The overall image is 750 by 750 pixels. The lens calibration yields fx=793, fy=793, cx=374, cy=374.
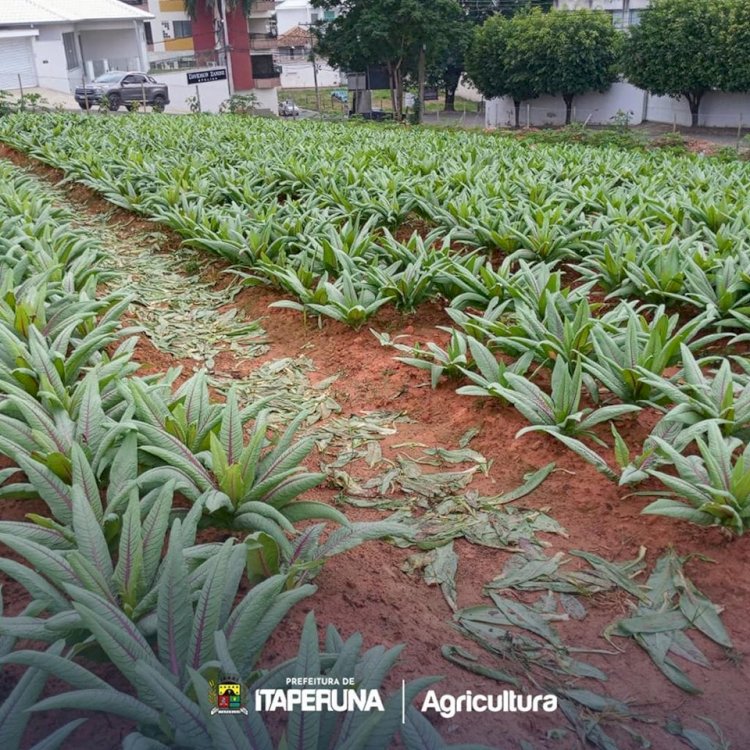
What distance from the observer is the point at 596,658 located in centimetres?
211

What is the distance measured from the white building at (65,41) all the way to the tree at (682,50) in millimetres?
25102

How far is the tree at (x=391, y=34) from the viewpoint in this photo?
34094 mm

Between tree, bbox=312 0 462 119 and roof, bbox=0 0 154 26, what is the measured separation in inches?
428

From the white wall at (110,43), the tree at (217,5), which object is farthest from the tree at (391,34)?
the white wall at (110,43)

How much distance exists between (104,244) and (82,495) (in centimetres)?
580

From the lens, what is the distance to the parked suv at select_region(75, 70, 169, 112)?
32.4 m

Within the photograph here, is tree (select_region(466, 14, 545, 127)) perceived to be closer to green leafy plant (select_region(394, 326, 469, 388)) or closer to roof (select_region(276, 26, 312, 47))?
roof (select_region(276, 26, 312, 47))

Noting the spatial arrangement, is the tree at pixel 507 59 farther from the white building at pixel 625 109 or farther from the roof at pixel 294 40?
the roof at pixel 294 40

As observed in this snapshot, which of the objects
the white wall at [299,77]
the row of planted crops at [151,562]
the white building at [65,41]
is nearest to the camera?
the row of planted crops at [151,562]

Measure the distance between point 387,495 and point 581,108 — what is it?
35313 mm

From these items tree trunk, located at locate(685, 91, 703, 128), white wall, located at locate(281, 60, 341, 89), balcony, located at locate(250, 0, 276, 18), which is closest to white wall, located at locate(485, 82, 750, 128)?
tree trunk, located at locate(685, 91, 703, 128)

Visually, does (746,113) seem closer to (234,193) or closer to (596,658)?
(234,193)

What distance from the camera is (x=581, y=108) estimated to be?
34844 mm

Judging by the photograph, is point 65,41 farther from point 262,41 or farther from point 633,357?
point 633,357
